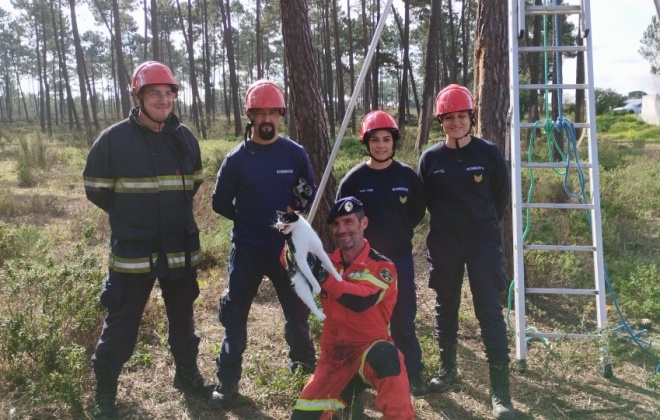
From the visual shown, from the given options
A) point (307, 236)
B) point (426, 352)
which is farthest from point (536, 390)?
point (307, 236)

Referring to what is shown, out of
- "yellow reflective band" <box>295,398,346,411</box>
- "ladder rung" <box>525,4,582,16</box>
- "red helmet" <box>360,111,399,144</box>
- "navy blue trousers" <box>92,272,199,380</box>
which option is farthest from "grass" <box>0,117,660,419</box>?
"ladder rung" <box>525,4,582,16</box>

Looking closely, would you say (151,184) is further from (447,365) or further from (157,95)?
(447,365)

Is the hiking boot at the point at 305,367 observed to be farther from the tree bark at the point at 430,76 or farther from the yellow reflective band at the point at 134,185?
the tree bark at the point at 430,76

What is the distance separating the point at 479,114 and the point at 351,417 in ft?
11.4

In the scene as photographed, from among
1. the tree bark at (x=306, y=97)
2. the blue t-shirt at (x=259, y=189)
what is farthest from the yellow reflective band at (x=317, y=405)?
the tree bark at (x=306, y=97)

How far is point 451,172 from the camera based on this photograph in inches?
145

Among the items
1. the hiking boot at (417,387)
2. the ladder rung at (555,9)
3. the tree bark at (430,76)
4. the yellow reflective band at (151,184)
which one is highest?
the tree bark at (430,76)

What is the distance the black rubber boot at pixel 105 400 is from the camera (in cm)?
342

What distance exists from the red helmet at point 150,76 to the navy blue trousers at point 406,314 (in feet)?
6.27

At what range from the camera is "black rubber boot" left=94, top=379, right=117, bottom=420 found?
3.42 m

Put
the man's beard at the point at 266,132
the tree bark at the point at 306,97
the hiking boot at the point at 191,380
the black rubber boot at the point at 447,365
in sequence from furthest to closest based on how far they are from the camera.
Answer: the tree bark at the point at 306,97
the black rubber boot at the point at 447,365
the hiking boot at the point at 191,380
the man's beard at the point at 266,132

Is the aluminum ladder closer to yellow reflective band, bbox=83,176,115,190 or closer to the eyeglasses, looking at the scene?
the eyeglasses

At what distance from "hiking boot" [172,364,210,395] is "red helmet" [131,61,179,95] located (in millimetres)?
1982

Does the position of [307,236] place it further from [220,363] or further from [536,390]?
[536,390]
